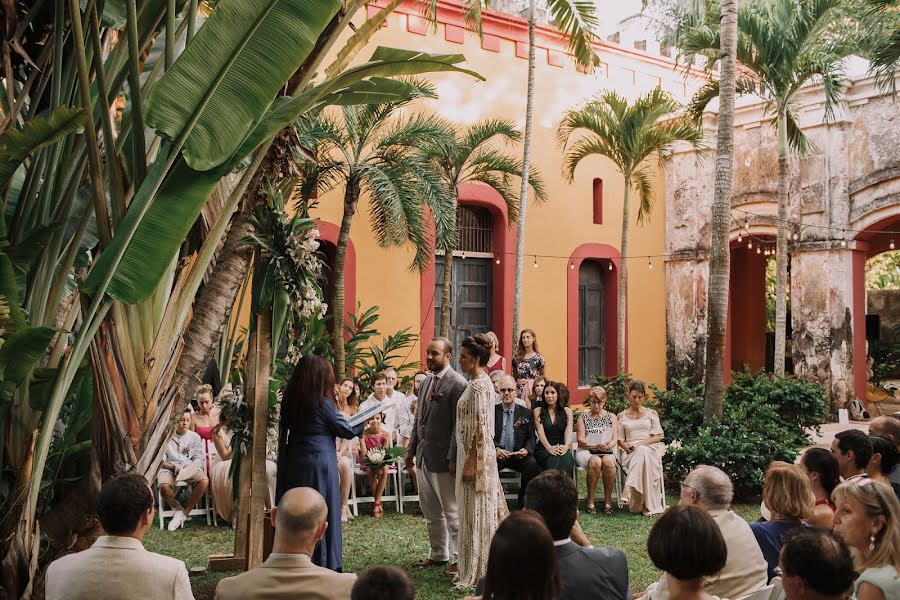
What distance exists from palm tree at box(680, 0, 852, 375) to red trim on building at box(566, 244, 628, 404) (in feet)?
12.5

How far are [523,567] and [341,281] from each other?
965 centimetres

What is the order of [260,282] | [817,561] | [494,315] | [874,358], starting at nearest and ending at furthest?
[817,561] < [260,282] < [494,315] < [874,358]

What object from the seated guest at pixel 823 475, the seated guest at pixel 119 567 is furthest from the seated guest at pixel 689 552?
the seated guest at pixel 823 475

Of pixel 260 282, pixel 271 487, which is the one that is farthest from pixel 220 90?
pixel 271 487

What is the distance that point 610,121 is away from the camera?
14820 mm

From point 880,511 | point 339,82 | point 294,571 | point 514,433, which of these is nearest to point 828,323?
point 514,433

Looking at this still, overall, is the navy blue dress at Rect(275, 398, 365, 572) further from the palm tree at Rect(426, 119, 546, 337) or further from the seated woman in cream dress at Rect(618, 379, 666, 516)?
the palm tree at Rect(426, 119, 546, 337)

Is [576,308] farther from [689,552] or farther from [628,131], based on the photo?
[689,552]

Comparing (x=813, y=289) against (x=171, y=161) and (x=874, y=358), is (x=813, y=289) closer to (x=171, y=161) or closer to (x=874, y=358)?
(x=874, y=358)

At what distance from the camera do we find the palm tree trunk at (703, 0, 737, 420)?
10188 millimetres

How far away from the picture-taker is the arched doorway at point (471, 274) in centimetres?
1579

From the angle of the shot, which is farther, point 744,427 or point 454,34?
point 454,34

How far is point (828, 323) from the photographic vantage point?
1656 centimetres

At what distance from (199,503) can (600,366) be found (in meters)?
10.3
